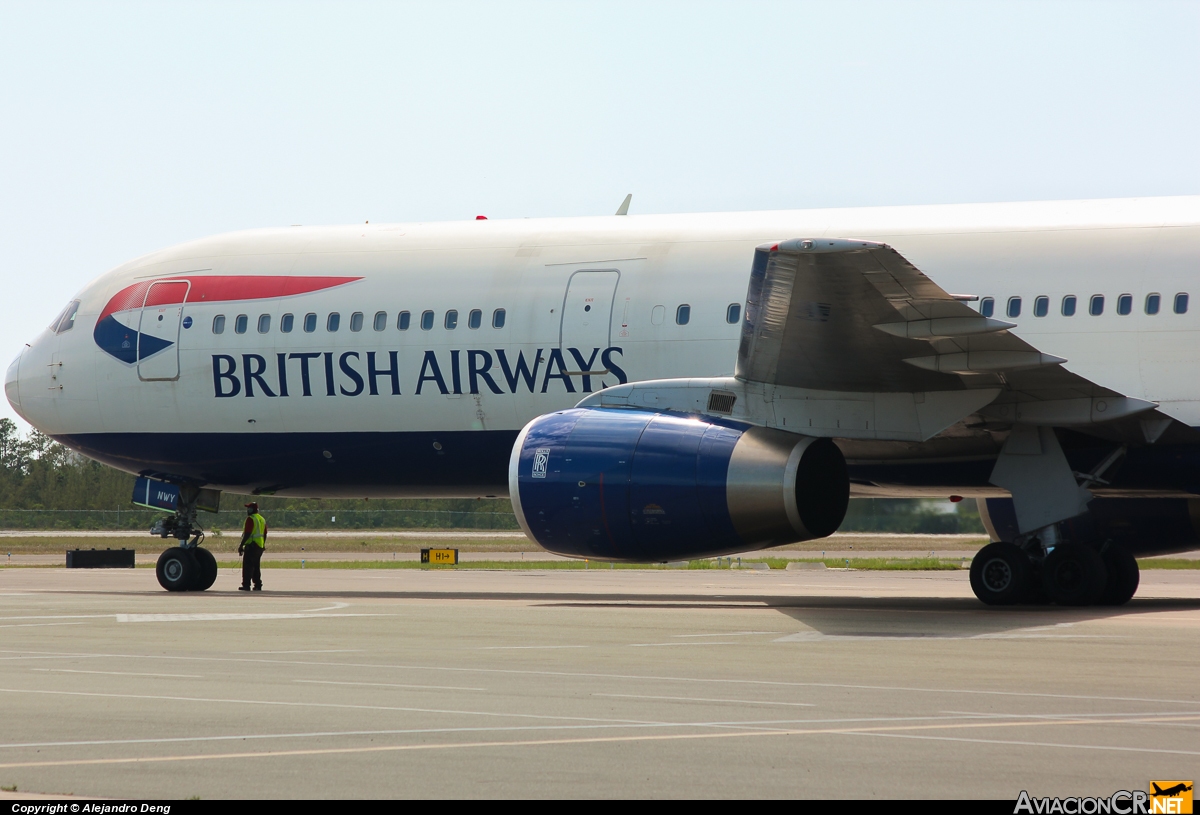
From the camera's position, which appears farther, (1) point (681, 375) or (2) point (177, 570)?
(2) point (177, 570)

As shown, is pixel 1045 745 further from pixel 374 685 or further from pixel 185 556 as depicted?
pixel 185 556

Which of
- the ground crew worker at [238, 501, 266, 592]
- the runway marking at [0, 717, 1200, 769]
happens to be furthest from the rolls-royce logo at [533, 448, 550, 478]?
the runway marking at [0, 717, 1200, 769]

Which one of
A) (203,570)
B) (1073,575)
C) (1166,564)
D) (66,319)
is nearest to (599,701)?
(1073,575)

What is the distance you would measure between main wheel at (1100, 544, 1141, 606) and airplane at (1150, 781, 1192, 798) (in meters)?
11.7

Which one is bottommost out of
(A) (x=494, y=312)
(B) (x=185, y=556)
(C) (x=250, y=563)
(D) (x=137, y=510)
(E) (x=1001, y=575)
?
(D) (x=137, y=510)

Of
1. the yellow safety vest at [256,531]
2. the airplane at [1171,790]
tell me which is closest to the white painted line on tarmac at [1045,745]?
the airplane at [1171,790]

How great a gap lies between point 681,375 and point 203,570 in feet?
27.6

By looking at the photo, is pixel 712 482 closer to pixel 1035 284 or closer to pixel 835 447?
pixel 835 447

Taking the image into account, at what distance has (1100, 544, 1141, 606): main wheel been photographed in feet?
54.0

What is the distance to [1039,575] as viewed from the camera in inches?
615

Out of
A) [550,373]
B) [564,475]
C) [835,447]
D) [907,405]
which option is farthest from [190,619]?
[907,405]

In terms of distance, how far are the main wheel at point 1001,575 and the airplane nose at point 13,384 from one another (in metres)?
14.9

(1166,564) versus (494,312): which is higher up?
(494,312)

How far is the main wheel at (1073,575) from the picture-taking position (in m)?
15.4
